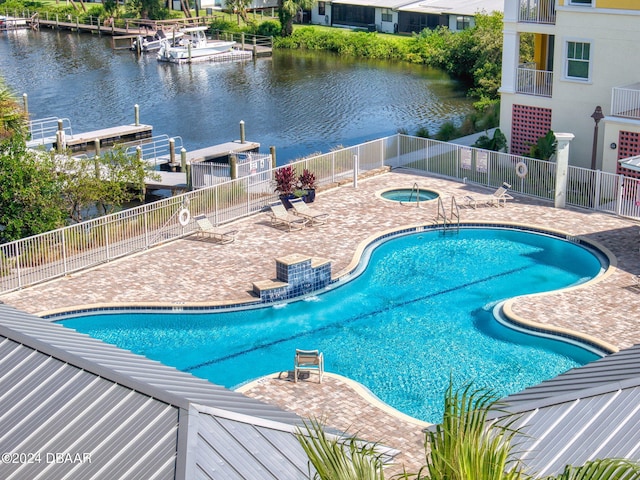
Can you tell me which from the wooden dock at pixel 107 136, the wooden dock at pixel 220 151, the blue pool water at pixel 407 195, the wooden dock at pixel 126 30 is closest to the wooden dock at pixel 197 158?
the wooden dock at pixel 220 151

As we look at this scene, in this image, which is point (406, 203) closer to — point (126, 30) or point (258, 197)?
point (258, 197)

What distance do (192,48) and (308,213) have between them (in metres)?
41.8

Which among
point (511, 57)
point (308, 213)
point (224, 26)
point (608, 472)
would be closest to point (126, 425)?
point (608, 472)

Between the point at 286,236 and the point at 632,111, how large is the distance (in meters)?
11.5

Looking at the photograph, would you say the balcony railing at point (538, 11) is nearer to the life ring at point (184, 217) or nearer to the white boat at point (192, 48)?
the life ring at point (184, 217)

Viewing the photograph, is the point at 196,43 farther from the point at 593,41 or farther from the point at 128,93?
the point at 593,41

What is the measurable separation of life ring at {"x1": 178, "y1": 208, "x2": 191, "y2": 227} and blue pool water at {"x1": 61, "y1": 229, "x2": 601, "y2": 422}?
16.6ft

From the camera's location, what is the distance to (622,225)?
29688mm

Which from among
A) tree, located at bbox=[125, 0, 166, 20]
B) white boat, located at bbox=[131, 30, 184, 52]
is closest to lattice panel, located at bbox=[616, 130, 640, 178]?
white boat, located at bbox=[131, 30, 184, 52]

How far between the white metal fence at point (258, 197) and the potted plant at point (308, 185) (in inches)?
34.8

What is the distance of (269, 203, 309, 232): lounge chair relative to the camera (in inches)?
1169

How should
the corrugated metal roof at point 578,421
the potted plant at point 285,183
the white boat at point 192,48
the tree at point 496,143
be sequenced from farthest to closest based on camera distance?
the white boat at point 192,48 → the tree at point 496,143 → the potted plant at point 285,183 → the corrugated metal roof at point 578,421

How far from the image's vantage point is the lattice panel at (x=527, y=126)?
116 ft

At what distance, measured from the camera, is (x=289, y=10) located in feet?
242
